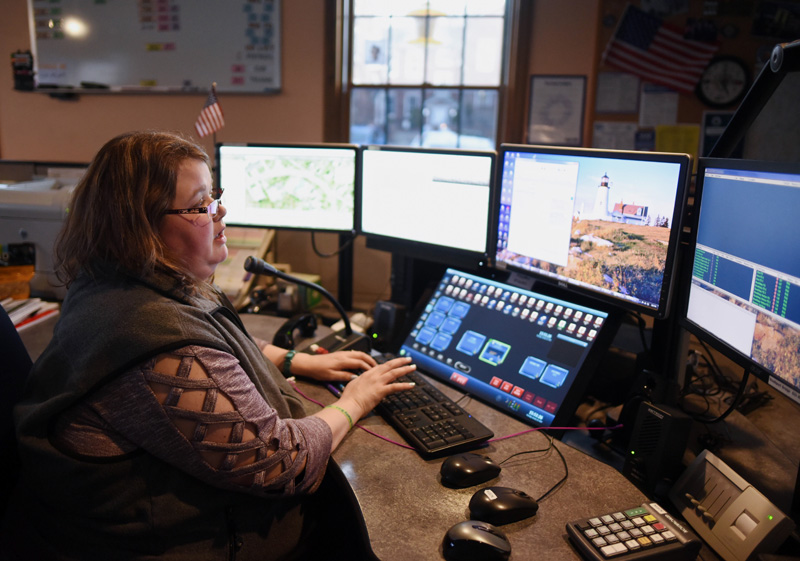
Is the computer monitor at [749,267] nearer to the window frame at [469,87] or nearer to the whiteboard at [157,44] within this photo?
the window frame at [469,87]

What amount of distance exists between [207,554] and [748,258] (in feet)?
3.41

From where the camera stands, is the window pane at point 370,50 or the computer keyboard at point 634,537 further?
the window pane at point 370,50

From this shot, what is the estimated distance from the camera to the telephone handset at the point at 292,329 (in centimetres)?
169

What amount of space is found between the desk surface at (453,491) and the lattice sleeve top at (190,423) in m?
0.17

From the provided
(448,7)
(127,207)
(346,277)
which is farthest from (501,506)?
(448,7)

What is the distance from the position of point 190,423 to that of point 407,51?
2.61 m

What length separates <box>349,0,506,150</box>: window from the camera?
302 cm

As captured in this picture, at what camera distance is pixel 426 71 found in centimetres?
309

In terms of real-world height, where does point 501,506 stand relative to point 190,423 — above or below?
below

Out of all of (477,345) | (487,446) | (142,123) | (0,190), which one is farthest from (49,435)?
(142,123)

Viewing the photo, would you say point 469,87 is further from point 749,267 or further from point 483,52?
point 749,267

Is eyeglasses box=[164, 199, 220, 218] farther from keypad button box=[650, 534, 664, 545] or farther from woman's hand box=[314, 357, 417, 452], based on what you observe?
keypad button box=[650, 534, 664, 545]

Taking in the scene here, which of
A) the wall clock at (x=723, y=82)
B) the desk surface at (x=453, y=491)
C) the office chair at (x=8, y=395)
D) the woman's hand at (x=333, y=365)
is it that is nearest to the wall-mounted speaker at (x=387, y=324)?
the woman's hand at (x=333, y=365)

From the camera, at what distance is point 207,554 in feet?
3.30
